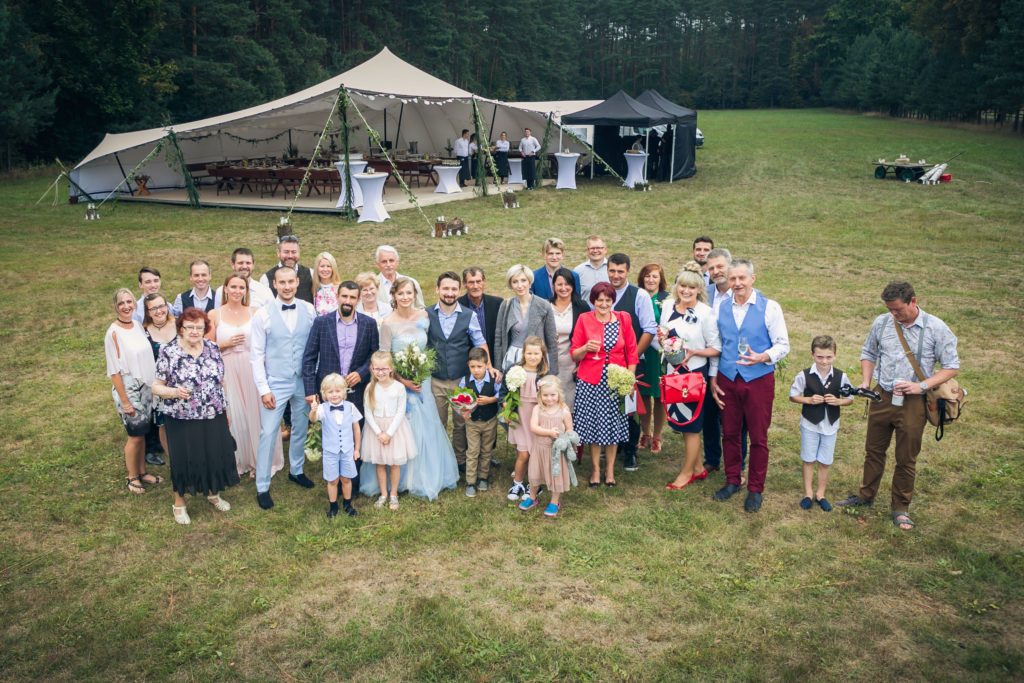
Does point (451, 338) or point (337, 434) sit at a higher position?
point (451, 338)

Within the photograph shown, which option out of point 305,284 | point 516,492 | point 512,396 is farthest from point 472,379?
point 305,284

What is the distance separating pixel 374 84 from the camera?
1725 centimetres

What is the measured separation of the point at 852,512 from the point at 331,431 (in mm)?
3659

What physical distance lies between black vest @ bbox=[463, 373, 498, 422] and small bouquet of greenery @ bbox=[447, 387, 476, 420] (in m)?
0.07

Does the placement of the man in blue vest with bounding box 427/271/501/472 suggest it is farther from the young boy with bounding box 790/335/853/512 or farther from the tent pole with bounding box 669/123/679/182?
the tent pole with bounding box 669/123/679/182

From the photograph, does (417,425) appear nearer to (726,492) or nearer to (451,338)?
(451,338)

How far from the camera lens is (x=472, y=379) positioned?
16.6ft

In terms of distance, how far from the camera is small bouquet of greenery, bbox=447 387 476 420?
193 inches

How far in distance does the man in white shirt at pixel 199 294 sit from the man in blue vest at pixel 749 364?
151 inches

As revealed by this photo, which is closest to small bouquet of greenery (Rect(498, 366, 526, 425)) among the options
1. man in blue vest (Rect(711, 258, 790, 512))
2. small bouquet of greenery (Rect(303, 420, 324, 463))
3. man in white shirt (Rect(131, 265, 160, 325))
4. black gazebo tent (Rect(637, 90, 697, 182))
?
small bouquet of greenery (Rect(303, 420, 324, 463))

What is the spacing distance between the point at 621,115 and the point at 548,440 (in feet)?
58.3

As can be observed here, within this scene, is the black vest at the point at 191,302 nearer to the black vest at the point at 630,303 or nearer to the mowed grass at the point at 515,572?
the mowed grass at the point at 515,572

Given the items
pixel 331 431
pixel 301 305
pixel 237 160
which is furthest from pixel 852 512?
pixel 237 160

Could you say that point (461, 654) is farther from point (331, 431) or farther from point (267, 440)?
point (267, 440)
